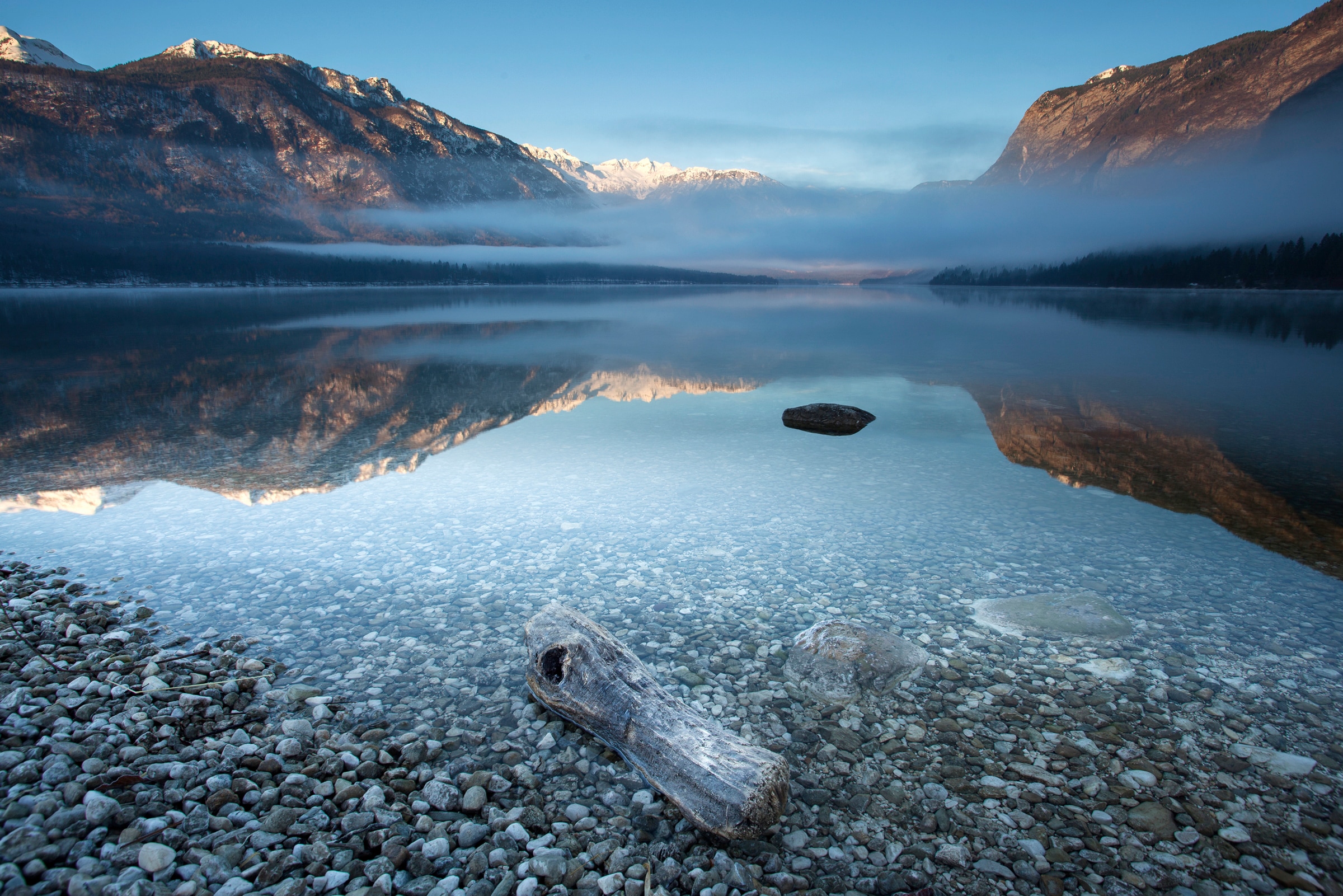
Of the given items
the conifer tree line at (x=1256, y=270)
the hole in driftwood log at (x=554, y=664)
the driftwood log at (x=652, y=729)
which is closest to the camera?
the driftwood log at (x=652, y=729)

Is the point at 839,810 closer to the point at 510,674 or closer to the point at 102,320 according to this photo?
the point at 510,674

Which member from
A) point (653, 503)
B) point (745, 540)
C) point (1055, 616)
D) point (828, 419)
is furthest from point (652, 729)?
point (828, 419)

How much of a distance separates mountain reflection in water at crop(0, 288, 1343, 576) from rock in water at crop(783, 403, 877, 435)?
163 inches

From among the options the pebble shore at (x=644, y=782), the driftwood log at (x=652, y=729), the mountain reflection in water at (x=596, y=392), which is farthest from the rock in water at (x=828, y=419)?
the driftwood log at (x=652, y=729)

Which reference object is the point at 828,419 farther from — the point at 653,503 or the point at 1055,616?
the point at 1055,616

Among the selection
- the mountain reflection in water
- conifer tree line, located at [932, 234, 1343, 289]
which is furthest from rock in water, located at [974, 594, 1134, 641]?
conifer tree line, located at [932, 234, 1343, 289]

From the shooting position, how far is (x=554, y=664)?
6301 millimetres

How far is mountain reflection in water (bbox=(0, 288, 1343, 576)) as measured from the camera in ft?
45.1

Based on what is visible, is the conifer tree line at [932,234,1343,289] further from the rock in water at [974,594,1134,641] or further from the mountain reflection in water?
the rock in water at [974,594,1134,641]

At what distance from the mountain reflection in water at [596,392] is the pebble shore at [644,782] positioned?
6.28 m

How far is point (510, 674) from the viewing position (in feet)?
22.7

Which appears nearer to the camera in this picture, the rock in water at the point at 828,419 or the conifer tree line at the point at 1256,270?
the rock in water at the point at 828,419

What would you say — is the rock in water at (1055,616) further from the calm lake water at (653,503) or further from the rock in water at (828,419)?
the rock in water at (828,419)

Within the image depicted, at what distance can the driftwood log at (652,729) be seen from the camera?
4773mm
